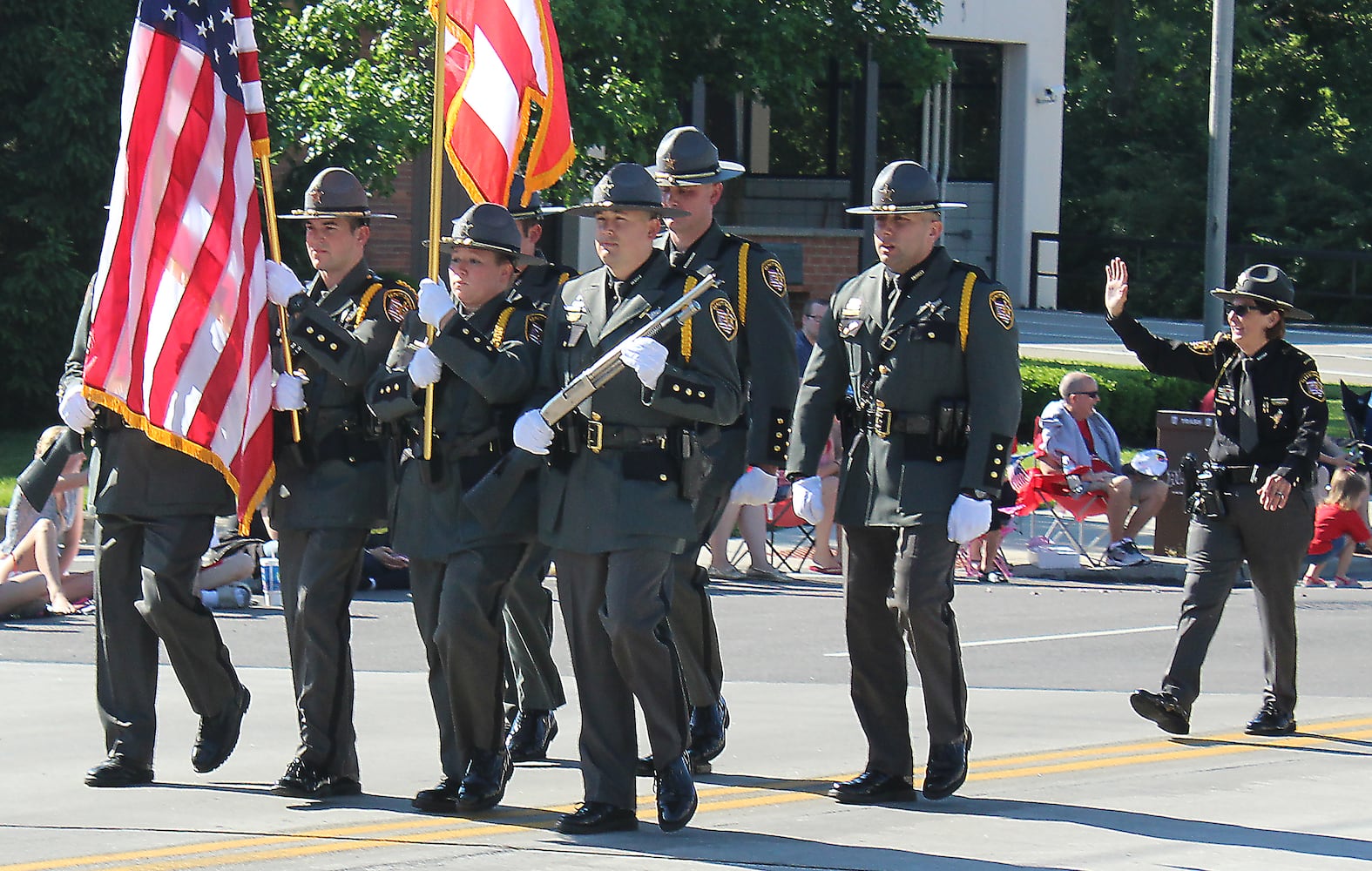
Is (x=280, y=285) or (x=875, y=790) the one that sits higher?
(x=280, y=285)

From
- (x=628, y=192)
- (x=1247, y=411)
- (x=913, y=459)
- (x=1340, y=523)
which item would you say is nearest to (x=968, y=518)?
(x=913, y=459)

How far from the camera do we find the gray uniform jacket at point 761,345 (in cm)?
778

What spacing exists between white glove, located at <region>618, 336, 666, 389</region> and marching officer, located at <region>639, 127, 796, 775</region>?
3.32 feet

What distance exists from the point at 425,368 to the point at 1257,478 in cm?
391

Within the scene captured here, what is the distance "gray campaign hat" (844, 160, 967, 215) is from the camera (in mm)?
7520

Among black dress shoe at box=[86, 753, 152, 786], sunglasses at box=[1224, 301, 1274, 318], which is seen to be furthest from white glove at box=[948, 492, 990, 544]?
black dress shoe at box=[86, 753, 152, 786]

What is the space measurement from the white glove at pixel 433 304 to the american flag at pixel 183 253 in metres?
0.83

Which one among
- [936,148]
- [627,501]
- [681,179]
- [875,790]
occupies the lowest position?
[875,790]

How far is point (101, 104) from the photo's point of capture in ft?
65.2

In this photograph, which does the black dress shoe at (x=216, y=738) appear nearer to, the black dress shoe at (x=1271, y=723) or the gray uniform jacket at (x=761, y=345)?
the gray uniform jacket at (x=761, y=345)

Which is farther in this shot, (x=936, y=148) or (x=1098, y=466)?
(x=936, y=148)

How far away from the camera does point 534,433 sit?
6.78 meters

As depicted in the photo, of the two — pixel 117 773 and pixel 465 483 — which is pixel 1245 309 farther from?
pixel 117 773

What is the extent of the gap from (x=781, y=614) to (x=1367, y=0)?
1355 inches
